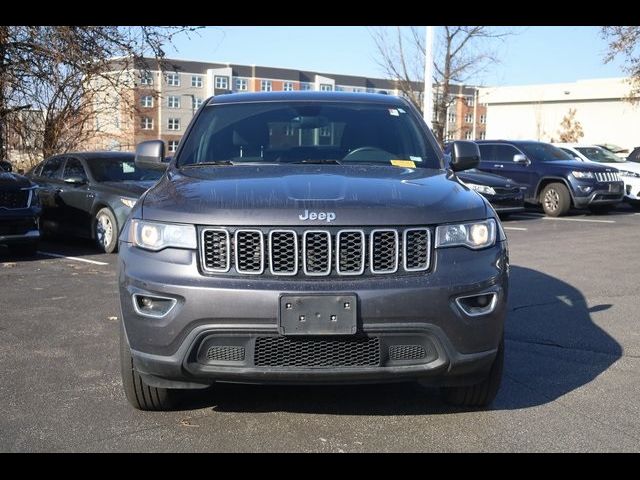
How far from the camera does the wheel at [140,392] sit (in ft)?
13.1

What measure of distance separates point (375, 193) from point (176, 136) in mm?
80886

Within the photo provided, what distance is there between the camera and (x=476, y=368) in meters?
3.77

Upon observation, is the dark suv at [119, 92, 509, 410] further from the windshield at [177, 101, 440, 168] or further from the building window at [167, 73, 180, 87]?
the building window at [167, 73, 180, 87]

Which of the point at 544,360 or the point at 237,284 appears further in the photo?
the point at 544,360

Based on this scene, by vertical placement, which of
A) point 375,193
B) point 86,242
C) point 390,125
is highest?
point 390,125

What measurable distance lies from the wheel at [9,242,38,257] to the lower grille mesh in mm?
7791

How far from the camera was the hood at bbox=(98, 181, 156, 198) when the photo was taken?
35.9 feet

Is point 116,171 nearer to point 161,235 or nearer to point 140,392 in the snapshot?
point 140,392

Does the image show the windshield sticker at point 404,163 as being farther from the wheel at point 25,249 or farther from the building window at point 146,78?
the building window at point 146,78

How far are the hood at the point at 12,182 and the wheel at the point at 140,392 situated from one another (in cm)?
694

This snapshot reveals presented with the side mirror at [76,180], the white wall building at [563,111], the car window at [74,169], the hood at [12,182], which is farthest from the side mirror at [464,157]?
the white wall building at [563,111]

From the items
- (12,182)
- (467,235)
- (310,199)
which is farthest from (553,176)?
(310,199)

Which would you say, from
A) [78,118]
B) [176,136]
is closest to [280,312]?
[78,118]
